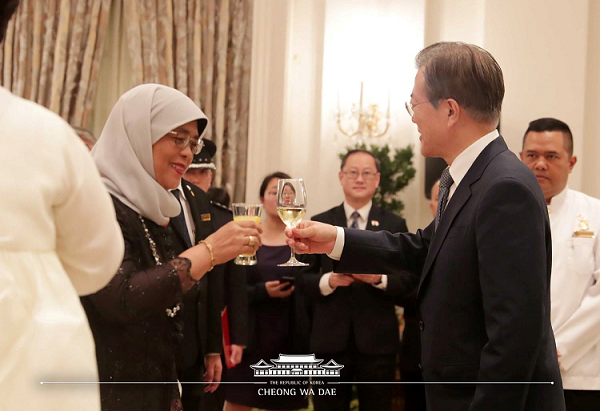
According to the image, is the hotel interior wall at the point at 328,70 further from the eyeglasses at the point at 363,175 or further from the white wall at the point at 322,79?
the eyeglasses at the point at 363,175

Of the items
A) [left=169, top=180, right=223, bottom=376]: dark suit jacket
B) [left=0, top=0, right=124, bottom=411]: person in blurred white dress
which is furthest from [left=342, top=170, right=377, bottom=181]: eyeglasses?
[left=0, top=0, right=124, bottom=411]: person in blurred white dress

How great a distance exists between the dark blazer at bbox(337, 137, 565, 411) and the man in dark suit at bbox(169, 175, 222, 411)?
3.20ft

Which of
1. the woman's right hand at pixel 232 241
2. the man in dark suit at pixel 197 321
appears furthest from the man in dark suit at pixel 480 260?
the man in dark suit at pixel 197 321

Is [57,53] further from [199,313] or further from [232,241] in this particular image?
[232,241]

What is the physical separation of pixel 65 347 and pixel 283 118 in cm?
438

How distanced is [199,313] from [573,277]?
177cm

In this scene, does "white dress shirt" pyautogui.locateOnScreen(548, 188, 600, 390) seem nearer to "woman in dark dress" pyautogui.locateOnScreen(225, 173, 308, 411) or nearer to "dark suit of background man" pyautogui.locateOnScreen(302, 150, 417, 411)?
"dark suit of background man" pyautogui.locateOnScreen(302, 150, 417, 411)

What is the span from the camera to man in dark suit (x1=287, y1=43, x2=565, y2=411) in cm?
163

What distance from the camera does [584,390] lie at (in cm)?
292

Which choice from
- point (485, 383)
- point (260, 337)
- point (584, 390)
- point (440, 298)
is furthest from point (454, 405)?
point (260, 337)

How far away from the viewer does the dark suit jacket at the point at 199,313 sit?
8.02 feet

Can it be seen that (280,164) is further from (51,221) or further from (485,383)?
(51,221)

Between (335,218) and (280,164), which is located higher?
(280,164)

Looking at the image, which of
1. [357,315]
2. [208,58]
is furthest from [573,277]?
[208,58]
